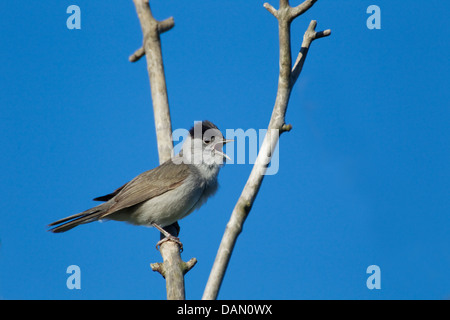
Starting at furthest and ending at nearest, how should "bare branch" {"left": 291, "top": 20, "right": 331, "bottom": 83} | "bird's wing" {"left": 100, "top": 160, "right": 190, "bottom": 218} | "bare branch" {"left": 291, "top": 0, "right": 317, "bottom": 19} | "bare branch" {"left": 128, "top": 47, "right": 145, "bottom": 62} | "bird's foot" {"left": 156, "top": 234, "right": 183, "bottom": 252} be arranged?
"bird's wing" {"left": 100, "top": 160, "right": 190, "bottom": 218}
"bare branch" {"left": 128, "top": 47, "right": 145, "bottom": 62}
"bird's foot" {"left": 156, "top": 234, "right": 183, "bottom": 252}
"bare branch" {"left": 291, "top": 20, "right": 331, "bottom": 83}
"bare branch" {"left": 291, "top": 0, "right": 317, "bottom": 19}

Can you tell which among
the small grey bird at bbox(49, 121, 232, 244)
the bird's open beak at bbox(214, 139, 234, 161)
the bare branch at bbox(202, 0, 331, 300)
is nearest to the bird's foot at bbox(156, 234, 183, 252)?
the small grey bird at bbox(49, 121, 232, 244)

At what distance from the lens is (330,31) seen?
586 cm

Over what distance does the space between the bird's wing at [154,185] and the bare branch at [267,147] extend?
2.30 meters

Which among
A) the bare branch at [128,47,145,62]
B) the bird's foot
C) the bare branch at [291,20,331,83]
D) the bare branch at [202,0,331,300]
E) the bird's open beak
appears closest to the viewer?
the bare branch at [202,0,331,300]

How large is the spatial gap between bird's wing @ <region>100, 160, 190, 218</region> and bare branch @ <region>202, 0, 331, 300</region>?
7.55ft

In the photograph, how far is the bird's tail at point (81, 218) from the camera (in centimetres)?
651

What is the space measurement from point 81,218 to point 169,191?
4.09 ft

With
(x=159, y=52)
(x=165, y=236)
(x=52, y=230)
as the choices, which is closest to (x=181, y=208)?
(x=165, y=236)

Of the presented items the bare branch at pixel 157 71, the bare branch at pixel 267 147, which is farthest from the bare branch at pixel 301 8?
the bare branch at pixel 157 71

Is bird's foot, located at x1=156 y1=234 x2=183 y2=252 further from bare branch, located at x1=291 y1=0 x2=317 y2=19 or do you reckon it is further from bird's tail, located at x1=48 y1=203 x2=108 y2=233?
bare branch, located at x1=291 y1=0 x2=317 y2=19

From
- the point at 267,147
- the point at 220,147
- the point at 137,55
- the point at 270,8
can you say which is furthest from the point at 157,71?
the point at 267,147

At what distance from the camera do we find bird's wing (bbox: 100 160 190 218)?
693 centimetres

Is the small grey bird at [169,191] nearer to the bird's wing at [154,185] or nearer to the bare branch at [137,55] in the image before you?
the bird's wing at [154,185]
